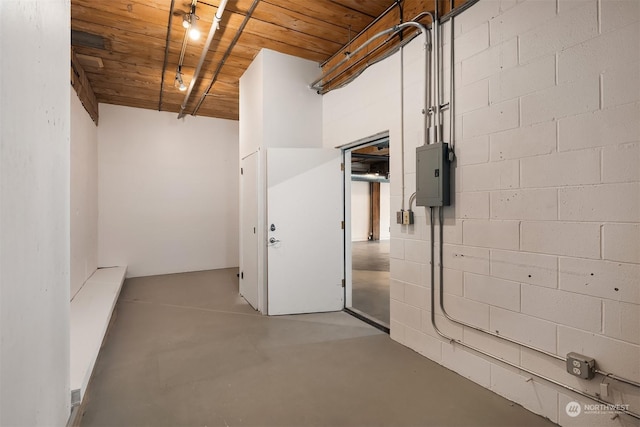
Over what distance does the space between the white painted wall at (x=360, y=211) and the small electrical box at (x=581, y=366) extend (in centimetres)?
907

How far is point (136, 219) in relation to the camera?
18.3ft

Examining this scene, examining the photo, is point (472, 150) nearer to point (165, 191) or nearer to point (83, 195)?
point (83, 195)

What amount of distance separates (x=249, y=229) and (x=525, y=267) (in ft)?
10.0

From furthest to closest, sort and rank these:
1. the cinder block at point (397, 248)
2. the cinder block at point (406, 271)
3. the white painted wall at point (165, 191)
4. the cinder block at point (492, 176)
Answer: the white painted wall at point (165, 191) → the cinder block at point (397, 248) → the cinder block at point (406, 271) → the cinder block at point (492, 176)

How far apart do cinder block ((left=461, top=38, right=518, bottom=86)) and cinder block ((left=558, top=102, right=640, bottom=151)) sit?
55cm

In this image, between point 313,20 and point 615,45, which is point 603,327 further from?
point 313,20

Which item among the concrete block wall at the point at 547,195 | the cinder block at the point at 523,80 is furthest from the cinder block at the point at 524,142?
the cinder block at the point at 523,80

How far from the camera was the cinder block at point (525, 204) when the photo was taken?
5.94ft

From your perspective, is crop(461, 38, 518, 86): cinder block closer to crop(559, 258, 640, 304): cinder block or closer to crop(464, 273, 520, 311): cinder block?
crop(559, 258, 640, 304): cinder block

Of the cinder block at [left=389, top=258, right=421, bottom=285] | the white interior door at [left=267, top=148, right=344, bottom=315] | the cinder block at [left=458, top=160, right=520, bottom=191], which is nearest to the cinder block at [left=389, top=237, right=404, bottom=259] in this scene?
the cinder block at [left=389, top=258, right=421, bottom=285]

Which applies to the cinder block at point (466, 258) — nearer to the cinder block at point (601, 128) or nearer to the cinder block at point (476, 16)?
the cinder block at point (601, 128)

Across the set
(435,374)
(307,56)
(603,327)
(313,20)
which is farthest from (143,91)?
(603,327)

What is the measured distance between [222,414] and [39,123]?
1.74 m

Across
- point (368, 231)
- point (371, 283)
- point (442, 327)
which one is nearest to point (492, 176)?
point (442, 327)
